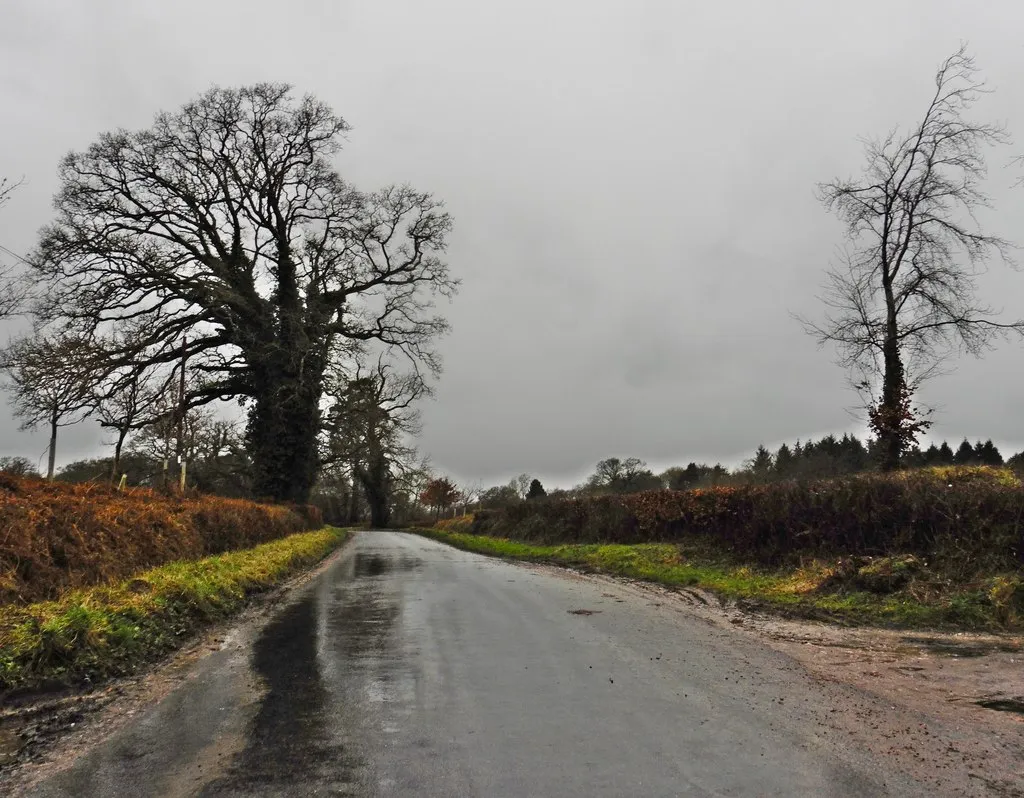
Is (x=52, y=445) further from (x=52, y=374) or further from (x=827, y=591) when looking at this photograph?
(x=827, y=591)

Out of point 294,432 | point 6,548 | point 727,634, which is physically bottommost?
point 727,634

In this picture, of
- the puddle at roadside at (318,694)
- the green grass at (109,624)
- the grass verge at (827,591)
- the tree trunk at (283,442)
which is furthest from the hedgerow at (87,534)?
the tree trunk at (283,442)

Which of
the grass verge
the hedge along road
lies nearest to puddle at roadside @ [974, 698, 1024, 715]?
the hedge along road

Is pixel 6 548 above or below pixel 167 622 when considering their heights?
above

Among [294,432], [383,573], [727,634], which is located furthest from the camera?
[294,432]

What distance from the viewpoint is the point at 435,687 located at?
5887 millimetres

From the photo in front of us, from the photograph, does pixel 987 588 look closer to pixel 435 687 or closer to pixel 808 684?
pixel 808 684

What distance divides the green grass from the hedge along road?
2.76ft

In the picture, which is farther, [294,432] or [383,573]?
[294,432]

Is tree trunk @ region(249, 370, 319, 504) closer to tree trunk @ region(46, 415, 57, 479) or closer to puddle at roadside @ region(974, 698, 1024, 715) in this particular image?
tree trunk @ region(46, 415, 57, 479)

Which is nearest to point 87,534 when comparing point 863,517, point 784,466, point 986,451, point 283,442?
point 863,517

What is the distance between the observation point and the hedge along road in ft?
12.7

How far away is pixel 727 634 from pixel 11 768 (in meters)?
7.35

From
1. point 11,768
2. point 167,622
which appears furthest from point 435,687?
point 167,622
